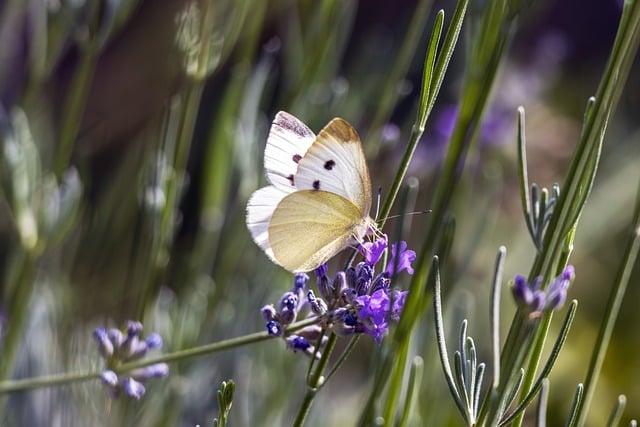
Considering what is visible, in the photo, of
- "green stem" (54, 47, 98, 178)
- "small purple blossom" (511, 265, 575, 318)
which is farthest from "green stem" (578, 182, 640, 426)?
"green stem" (54, 47, 98, 178)

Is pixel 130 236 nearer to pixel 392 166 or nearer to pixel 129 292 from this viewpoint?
pixel 129 292

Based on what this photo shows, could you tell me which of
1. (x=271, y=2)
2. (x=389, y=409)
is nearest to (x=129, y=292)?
(x=271, y=2)

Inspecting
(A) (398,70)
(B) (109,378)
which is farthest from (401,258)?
(A) (398,70)

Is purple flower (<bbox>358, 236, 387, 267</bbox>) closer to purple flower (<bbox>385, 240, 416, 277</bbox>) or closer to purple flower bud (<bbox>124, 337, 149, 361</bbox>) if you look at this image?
purple flower (<bbox>385, 240, 416, 277</bbox>)

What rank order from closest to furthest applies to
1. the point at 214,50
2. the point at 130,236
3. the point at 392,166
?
the point at 214,50 → the point at 392,166 → the point at 130,236

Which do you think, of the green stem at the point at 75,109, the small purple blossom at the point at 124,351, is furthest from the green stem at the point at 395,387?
the green stem at the point at 75,109
